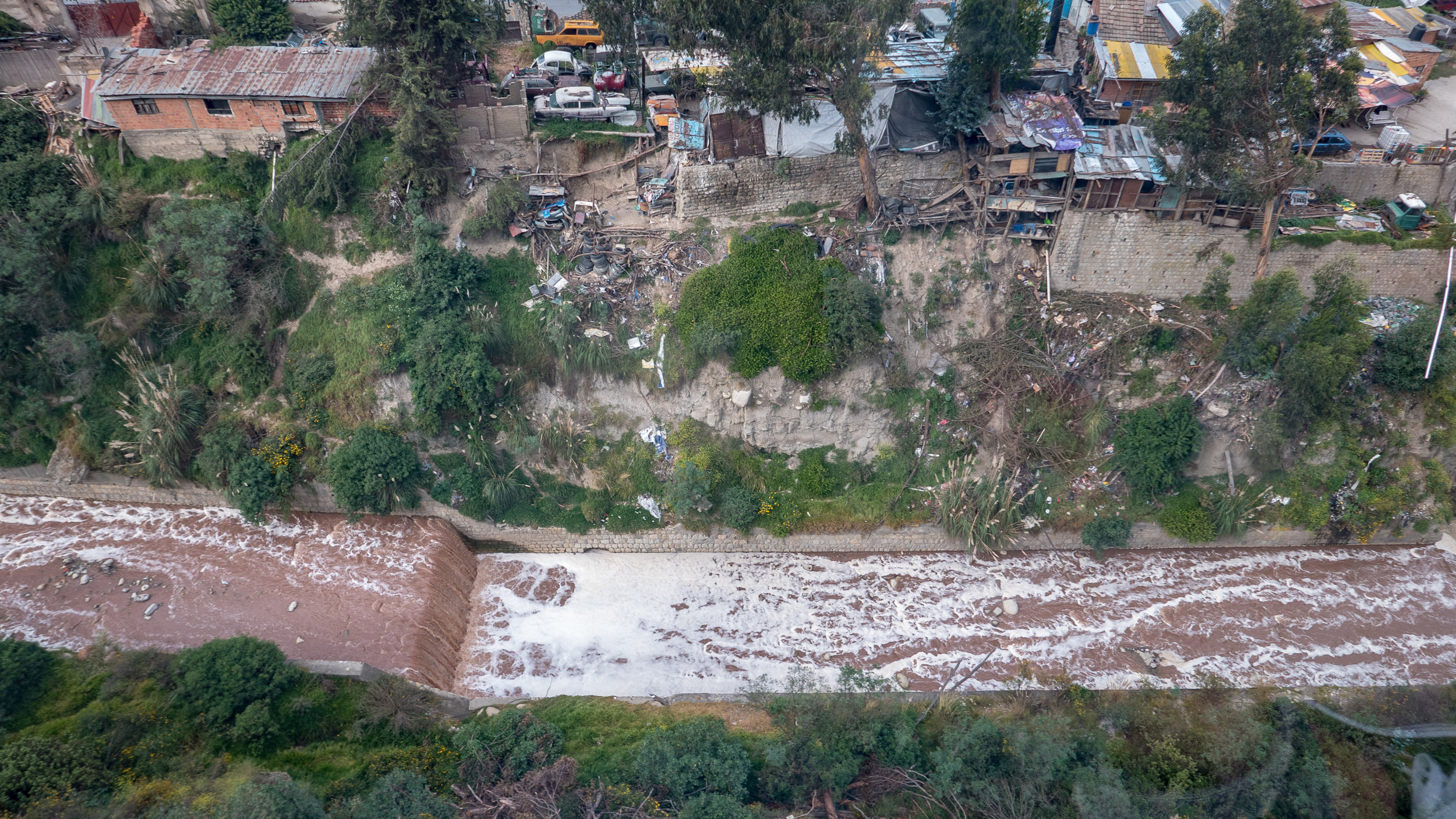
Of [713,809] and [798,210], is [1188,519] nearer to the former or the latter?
[798,210]

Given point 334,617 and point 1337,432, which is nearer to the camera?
point 334,617

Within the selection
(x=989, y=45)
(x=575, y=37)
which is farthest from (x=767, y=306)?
(x=575, y=37)

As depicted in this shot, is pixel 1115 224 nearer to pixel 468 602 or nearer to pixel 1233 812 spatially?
pixel 1233 812

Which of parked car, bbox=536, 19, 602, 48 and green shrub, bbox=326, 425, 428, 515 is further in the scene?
parked car, bbox=536, 19, 602, 48

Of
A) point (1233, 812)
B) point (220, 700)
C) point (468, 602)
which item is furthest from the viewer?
point (468, 602)

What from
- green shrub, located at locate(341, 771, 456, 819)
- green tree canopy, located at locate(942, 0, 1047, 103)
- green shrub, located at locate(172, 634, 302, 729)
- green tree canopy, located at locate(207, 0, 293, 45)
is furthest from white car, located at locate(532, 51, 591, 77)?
green shrub, located at locate(341, 771, 456, 819)

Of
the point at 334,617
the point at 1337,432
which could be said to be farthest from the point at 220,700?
the point at 1337,432

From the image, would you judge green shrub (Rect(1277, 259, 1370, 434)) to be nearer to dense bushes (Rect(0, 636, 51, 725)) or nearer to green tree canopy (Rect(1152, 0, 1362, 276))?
green tree canopy (Rect(1152, 0, 1362, 276))
